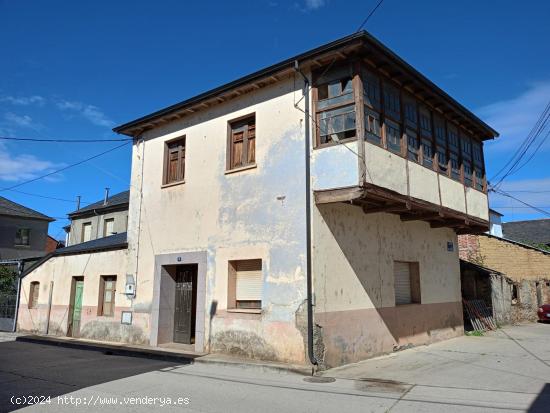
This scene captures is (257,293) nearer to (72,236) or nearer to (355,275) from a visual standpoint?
(355,275)

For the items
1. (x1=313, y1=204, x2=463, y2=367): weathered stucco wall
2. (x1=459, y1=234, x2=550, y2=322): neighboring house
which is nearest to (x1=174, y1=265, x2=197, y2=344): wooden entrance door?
(x1=313, y1=204, x2=463, y2=367): weathered stucco wall

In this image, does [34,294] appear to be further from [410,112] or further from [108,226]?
[410,112]

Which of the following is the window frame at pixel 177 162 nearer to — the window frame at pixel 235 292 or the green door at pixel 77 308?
the window frame at pixel 235 292

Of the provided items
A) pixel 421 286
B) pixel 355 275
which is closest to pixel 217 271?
pixel 355 275

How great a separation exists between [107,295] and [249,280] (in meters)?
6.81

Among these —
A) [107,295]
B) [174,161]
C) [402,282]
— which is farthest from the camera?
[107,295]

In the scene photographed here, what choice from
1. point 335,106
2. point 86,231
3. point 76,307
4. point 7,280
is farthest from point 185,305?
point 86,231

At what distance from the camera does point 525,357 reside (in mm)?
11266

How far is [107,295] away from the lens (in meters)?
16.0

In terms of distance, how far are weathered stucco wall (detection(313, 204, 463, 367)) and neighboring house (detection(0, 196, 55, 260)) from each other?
109ft

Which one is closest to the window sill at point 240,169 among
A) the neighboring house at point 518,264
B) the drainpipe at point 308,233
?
the drainpipe at point 308,233

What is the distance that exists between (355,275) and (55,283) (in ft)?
42.1

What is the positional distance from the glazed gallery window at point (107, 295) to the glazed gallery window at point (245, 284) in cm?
590

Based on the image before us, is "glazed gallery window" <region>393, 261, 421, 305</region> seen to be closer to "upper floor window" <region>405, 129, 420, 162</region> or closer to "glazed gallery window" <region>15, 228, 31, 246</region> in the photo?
"upper floor window" <region>405, 129, 420, 162</region>
